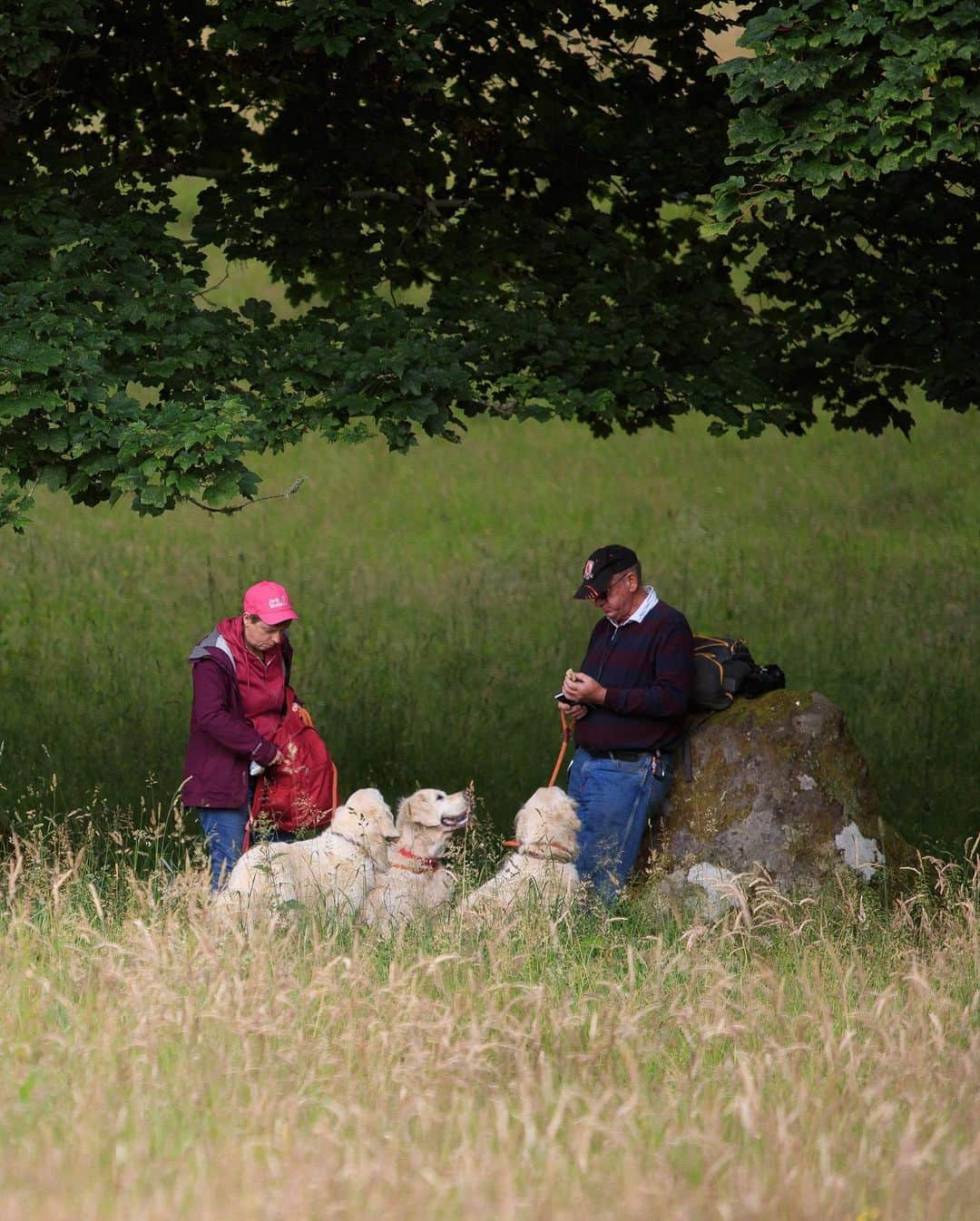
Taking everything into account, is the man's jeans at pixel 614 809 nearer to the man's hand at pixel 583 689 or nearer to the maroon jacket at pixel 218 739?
the man's hand at pixel 583 689

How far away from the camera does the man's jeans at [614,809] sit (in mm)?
8164

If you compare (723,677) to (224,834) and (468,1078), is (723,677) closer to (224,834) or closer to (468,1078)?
(224,834)

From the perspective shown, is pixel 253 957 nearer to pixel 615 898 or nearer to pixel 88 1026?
pixel 88 1026

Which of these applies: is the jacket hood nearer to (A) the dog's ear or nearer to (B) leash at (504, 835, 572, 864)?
(A) the dog's ear

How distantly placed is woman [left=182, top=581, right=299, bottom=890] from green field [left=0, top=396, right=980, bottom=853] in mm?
786

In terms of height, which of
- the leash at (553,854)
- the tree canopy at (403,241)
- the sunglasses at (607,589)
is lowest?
the leash at (553,854)

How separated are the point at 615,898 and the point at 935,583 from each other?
38.0 ft

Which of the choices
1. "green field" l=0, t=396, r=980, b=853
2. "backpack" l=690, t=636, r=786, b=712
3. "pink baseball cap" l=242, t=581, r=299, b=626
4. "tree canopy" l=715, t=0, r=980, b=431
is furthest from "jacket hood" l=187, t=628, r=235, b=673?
"tree canopy" l=715, t=0, r=980, b=431

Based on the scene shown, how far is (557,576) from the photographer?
62.1 ft

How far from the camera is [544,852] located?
25.1 feet

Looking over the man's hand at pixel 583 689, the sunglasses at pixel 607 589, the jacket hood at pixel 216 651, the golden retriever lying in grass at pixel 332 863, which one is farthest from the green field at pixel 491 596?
the sunglasses at pixel 607 589

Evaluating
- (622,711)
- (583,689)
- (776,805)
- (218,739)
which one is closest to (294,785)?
(218,739)

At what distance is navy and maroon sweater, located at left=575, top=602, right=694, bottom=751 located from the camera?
26.1 ft

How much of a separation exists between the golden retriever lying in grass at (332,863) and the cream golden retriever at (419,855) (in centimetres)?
10
